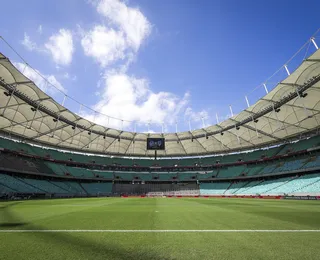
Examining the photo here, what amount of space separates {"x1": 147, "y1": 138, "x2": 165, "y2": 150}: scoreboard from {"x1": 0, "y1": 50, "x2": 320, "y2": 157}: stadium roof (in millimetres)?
4890

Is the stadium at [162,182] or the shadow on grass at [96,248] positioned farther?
the stadium at [162,182]

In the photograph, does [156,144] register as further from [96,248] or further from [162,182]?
[96,248]

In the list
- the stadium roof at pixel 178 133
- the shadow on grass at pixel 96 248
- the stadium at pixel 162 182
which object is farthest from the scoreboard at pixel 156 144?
the shadow on grass at pixel 96 248

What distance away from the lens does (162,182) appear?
6109 centimetres

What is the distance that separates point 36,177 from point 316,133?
66.2 m

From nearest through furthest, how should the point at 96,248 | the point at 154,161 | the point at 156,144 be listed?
1. the point at 96,248
2. the point at 156,144
3. the point at 154,161

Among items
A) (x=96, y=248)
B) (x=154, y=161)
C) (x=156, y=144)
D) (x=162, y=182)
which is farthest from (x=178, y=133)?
(x=96, y=248)

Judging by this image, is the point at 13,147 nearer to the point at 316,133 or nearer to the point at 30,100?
the point at 30,100

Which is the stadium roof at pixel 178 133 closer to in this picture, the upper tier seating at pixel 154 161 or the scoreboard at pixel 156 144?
the upper tier seating at pixel 154 161

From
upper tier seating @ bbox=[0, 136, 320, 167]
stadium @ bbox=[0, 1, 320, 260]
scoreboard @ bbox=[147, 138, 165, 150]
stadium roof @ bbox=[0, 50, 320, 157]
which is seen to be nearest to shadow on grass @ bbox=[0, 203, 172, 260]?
stadium @ bbox=[0, 1, 320, 260]

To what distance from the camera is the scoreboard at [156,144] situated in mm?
51062

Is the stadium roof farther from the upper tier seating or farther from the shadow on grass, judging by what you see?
the shadow on grass

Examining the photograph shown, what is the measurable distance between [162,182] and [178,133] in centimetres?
1797

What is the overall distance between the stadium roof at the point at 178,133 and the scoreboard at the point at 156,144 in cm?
489
